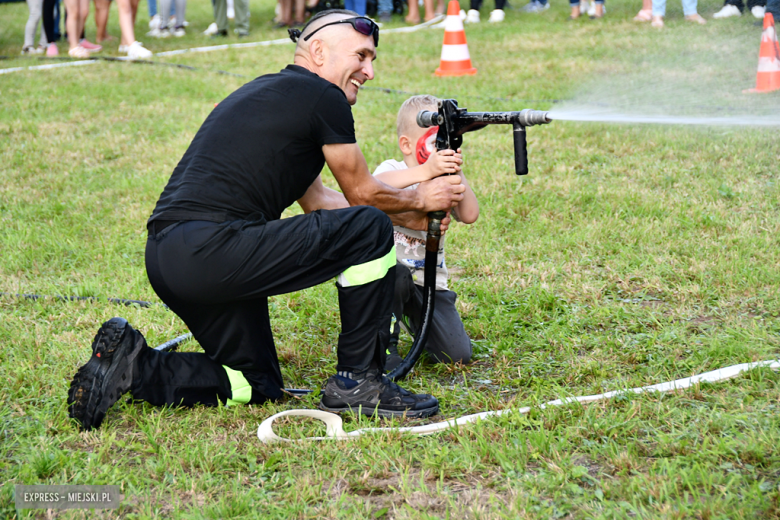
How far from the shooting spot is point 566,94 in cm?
796

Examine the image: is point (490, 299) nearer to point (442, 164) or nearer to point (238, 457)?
point (442, 164)

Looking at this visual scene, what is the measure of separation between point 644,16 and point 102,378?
10.3m

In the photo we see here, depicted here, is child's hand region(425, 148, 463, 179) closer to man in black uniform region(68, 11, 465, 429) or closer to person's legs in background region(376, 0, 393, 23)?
man in black uniform region(68, 11, 465, 429)

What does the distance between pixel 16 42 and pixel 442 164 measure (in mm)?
12067

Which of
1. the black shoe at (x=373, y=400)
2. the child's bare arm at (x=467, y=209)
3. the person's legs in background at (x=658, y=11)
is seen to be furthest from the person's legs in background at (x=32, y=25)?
the black shoe at (x=373, y=400)

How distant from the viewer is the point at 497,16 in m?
12.5

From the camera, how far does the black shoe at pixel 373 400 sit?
2.96 meters

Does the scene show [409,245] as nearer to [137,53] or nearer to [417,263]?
[417,263]

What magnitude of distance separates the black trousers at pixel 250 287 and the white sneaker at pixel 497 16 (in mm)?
10447

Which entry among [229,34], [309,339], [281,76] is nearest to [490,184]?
[309,339]

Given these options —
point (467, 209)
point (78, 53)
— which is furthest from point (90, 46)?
point (467, 209)

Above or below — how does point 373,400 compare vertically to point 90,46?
below

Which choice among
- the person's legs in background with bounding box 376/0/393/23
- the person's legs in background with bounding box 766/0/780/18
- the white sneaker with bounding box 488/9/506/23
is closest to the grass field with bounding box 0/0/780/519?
the person's legs in background with bounding box 766/0/780/18

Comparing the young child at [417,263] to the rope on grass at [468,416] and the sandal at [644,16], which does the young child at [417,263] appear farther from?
the sandal at [644,16]
